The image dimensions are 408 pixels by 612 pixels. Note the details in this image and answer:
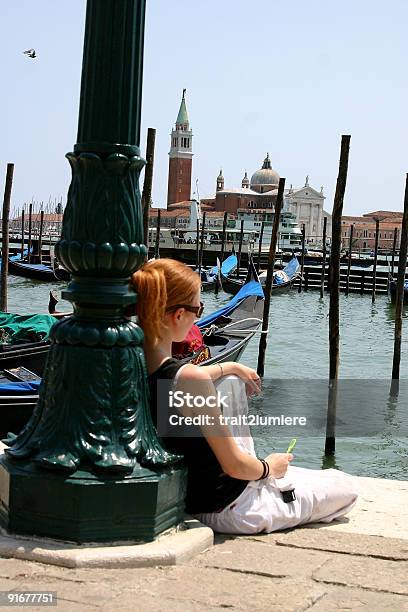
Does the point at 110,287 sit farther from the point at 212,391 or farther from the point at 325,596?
the point at 325,596

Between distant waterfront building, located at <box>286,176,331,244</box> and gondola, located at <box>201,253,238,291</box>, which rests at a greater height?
distant waterfront building, located at <box>286,176,331,244</box>

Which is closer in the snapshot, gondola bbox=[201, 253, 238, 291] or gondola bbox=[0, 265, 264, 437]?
gondola bbox=[0, 265, 264, 437]

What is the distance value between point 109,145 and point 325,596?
106cm

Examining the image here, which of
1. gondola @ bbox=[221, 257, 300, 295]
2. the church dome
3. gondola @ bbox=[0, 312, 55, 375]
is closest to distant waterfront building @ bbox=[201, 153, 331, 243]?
the church dome

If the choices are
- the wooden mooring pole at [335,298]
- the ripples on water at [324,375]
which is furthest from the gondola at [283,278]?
the wooden mooring pole at [335,298]

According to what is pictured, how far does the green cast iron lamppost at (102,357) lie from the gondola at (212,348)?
2.42 meters

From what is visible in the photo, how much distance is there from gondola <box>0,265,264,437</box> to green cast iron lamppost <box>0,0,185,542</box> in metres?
2.42

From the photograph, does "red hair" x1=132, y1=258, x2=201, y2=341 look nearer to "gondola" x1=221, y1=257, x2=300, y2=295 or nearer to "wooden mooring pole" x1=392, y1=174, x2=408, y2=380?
"wooden mooring pole" x1=392, y1=174, x2=408, y2=380

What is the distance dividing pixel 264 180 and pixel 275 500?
98.3 metres

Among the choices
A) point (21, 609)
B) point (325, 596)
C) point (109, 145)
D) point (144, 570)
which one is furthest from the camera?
point (109, 145)

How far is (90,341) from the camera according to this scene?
224 cm

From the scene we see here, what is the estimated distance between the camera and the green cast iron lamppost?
86.4 inches

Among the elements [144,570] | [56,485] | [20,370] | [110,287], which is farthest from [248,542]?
[20,370]

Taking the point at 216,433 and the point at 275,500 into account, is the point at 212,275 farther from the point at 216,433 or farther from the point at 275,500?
the point at 216,433
